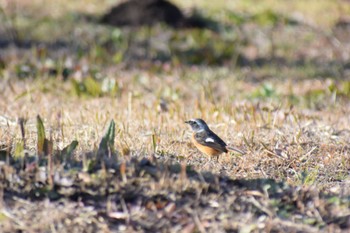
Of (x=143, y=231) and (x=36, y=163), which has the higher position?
(x=36, y=163)

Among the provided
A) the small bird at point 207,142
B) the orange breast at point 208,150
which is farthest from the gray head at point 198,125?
the orange breast at point 208,150

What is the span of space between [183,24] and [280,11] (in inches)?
101

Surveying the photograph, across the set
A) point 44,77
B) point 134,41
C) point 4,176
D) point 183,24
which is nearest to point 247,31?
point 183,24

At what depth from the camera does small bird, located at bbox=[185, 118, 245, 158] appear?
6.37 m

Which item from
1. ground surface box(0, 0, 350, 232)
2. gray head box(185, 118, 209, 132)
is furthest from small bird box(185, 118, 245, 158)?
ground surface box(0, 0, 350, 232)

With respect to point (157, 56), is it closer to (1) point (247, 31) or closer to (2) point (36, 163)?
(1) point (247, 31)

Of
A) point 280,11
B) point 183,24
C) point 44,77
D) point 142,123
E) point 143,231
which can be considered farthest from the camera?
point 280,11

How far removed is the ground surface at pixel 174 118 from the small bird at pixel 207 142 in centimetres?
12

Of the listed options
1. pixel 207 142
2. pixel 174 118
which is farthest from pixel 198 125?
pixel 174 118

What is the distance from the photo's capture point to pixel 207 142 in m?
6.42

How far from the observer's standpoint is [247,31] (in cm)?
1459

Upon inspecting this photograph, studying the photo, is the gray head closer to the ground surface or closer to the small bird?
the small bird

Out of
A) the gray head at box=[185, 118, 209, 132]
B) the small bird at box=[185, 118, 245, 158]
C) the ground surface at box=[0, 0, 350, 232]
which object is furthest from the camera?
the gray head at box=[185, 118, 209, 132]

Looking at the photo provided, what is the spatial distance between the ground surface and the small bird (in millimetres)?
124
